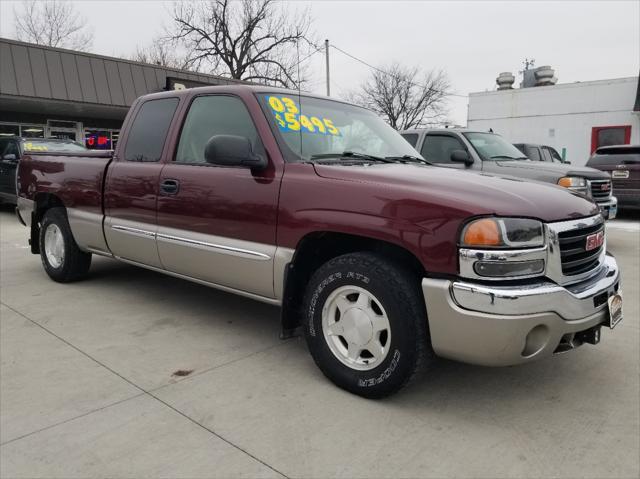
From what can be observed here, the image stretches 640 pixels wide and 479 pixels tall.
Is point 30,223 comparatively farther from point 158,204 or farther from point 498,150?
point 498,150

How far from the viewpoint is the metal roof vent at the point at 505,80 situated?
25.1 meters

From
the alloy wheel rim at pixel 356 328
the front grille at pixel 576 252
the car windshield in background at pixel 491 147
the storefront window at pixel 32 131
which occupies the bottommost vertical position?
the alloy wheel rim at pixel 356 328

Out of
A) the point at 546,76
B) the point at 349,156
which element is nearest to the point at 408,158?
the point at 349,156

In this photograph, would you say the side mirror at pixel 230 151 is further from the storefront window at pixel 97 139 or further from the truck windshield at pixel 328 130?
the storefront window at pixel 97 139

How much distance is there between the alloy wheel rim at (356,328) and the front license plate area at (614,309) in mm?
1218

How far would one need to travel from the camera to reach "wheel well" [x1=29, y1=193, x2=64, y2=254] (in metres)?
5.49

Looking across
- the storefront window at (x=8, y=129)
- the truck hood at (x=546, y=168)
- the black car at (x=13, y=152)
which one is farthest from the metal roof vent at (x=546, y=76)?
the storefront window at (x=8, y=129)

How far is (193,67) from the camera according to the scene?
36.8 meters

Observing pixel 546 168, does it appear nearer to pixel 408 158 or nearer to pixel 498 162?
pixel 498 162

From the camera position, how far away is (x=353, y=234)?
9.66 ft

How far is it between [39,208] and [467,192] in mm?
4774

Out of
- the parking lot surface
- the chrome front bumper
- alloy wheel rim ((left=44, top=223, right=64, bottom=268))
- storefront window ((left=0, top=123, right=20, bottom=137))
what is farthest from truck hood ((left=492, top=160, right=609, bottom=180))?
storefront window ((left=0, top=123, right=20, bottom=137))

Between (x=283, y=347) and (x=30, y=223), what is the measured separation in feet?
12.1

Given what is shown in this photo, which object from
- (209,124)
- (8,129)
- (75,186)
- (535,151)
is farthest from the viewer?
(8,129)
